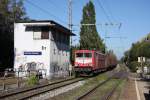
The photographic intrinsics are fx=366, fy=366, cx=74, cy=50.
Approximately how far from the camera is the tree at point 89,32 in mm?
66912

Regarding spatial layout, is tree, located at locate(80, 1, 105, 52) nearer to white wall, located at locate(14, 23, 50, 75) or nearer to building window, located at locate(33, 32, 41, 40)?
building window, located at locate(33, 32, 41, 40)

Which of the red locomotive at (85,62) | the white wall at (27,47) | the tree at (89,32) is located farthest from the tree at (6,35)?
the tree at (89,32)

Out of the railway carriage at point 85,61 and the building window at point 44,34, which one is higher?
the building window at point 44,34

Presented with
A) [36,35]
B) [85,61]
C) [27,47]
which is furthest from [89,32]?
[27,47]

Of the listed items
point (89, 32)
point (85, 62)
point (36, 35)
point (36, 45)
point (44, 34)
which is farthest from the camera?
point (89, 32)

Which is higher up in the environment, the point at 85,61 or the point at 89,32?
the point at 89,32

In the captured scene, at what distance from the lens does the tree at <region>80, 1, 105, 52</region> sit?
6691 cm

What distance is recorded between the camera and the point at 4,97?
19266 millimetres

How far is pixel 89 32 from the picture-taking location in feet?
241

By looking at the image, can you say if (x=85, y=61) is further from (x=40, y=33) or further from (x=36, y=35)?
(x=36, y=35)

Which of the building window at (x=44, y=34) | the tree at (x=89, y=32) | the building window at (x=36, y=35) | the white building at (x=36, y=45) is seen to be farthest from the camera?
the tree at (x=89, y=32)

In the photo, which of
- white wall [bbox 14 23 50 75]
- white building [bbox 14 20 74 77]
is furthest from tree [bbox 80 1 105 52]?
white wall [bbox 14 23 50 75]

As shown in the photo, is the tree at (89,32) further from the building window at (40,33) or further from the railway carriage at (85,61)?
the building window at (40,33)

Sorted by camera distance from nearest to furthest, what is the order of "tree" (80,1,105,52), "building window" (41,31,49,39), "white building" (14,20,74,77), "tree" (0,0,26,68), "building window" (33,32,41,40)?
1. "white building" (14,20,74,77)
2. "building window" (41,31,49,39)
3. "building window" (33,32,41,40)
4. "tree" (0,0,26,68)
5. "tree" (80,1,105,52)
